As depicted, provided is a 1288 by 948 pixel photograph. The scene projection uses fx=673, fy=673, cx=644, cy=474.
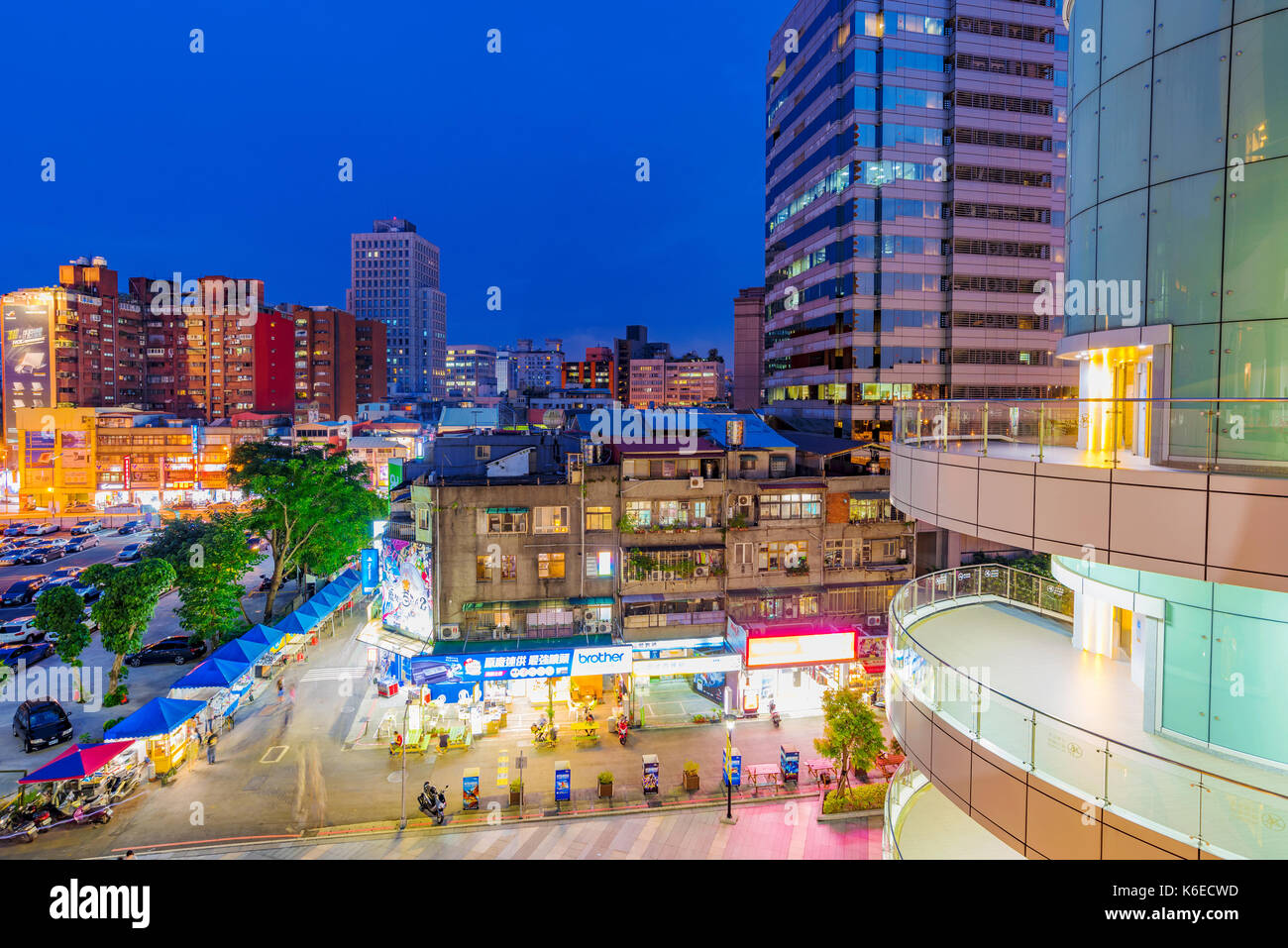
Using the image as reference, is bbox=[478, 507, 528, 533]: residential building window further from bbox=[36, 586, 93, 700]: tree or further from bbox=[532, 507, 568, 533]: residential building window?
bbox=[36, 586, 93, 700]: tree

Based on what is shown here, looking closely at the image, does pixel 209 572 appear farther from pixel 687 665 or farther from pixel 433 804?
pixel 687 665

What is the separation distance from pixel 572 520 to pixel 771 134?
49.9 meters

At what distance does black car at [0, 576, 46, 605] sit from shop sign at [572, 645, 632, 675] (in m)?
46.3

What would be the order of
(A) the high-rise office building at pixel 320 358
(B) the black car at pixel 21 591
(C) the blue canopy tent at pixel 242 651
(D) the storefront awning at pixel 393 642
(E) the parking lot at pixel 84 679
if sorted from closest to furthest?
1. (E) the parking lot at pixel 84 679
2. (C) the blue canopy tent at pixel 242 651
3. (D) the storefront awning at pixel 393 642
4. (B) the black car at pixel 21 591
5. (A) the high-rise office building at pixel 320 358

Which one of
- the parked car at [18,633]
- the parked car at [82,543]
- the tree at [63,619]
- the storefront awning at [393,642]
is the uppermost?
the tree at [63,619]

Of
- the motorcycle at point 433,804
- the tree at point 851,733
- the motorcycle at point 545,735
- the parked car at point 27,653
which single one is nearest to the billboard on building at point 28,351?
the parked car at point 27,653

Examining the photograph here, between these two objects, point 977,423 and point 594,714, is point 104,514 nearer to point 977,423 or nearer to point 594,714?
point 594,714

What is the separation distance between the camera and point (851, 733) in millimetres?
24297

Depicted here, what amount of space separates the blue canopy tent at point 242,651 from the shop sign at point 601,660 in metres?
14.7

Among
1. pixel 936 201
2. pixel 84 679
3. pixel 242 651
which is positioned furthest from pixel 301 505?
pixel 936 201

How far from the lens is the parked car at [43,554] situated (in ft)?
206

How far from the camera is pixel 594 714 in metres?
32.6

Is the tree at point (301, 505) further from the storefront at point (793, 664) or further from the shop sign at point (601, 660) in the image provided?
the storefront at point (793, 664)

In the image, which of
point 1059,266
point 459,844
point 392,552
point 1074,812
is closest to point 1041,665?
point 1074,812
